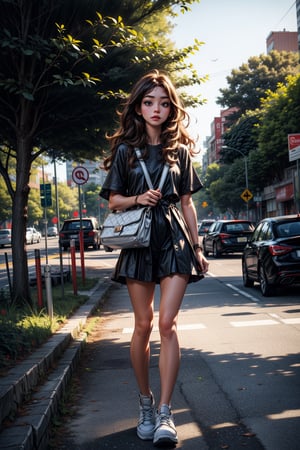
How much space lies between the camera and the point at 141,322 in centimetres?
402

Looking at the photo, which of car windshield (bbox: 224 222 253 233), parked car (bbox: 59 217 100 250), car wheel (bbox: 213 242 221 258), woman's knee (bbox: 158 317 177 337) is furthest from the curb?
parked car (bbox: 59 217 100 250)

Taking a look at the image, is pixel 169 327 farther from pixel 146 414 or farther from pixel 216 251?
pixel 216 251

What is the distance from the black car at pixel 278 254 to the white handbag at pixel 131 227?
838cm

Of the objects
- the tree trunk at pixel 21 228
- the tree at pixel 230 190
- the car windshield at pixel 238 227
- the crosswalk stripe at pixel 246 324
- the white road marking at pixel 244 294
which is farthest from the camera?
the tree at pixel 230 190

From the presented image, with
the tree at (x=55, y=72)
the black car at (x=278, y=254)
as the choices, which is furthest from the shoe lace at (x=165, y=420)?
the black car at (x=278, y=254)

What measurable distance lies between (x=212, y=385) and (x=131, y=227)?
212cm

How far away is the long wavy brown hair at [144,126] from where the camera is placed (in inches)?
160

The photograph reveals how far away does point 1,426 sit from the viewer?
144 inches

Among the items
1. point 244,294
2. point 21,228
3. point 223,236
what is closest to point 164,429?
point 21,228

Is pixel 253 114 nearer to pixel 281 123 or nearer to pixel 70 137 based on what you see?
pixel 281 123

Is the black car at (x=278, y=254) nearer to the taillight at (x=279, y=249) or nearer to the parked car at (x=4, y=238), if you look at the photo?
the taillight at (x=279, y=249)

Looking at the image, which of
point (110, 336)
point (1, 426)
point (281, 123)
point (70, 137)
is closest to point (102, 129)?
point (70, 137)

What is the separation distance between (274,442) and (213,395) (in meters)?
1.31

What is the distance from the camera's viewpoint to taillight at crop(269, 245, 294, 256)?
39.6 feet
